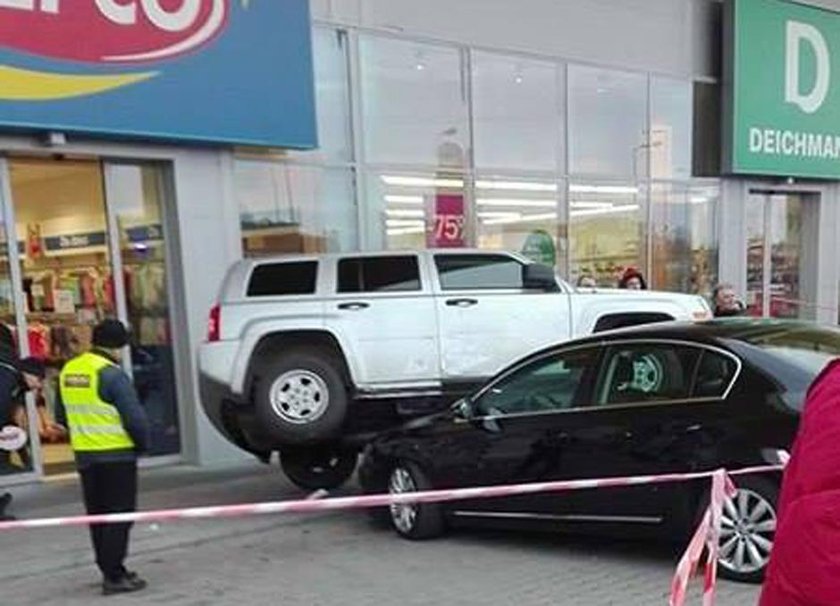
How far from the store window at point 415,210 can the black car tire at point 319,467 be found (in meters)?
3.62

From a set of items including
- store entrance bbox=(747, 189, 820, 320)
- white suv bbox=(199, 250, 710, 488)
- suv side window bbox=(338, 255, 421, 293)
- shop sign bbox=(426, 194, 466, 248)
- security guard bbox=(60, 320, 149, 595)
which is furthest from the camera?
store entrance bbox=(747, 189, 820, 320)

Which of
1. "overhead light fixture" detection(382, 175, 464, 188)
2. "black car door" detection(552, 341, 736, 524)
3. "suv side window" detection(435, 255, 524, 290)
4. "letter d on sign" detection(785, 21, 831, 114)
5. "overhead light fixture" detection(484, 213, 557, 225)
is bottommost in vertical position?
"black car door" detection(552, 341, 736, 524)

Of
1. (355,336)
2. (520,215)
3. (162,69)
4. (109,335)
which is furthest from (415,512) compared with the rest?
(520,215)

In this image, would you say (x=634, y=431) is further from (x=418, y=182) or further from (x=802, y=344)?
(x=418, y=182)

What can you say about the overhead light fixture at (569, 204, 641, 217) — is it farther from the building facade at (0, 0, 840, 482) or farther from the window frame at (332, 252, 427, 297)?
the window frame at (332, 252, 427, 297)

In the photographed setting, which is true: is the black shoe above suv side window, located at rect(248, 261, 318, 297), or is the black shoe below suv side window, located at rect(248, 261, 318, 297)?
below

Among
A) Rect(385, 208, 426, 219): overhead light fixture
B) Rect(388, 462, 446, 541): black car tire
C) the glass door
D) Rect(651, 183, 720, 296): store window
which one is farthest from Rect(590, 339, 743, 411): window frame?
Rect(651, 183, 720, 296): store window

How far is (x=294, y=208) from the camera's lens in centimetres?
1064

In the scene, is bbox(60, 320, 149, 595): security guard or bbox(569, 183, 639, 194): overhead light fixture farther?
bbox(569, 183, 639, 194): overhead light fixture

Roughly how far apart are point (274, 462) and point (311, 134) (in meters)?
3.69

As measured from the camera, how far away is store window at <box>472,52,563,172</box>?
12.5 m

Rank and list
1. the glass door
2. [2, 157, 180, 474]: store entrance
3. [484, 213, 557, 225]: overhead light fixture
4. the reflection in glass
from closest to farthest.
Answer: the glass door
[2, 157, 180, 474]: store entrance
the reflection in glass
[484, 213, 557, 225]: overhead light fixture

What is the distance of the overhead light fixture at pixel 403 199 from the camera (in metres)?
11.5

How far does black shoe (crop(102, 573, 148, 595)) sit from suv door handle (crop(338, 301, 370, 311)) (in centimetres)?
296
